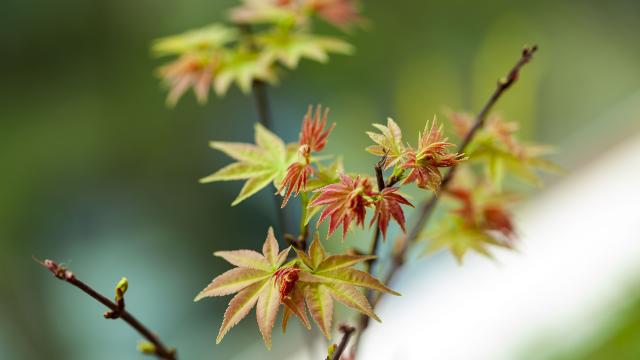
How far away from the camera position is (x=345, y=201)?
1.60ft

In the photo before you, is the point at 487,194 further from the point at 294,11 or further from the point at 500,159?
the point at 294,11

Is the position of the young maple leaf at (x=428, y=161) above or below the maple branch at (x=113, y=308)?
above

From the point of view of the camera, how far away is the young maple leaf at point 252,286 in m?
0.49

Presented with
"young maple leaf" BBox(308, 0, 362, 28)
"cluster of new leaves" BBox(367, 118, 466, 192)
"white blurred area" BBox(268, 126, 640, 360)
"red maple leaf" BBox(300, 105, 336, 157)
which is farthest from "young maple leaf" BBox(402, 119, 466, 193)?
"white blurred area" BBox(268, 126, 640, 360)

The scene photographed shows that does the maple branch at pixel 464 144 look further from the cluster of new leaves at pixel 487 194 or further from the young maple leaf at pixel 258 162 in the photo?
the young maple leaf at pixel 258 162

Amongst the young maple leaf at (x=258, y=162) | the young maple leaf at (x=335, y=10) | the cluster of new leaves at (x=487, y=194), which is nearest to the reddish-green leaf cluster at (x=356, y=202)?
the young maple leaf at (x=258, y=162)

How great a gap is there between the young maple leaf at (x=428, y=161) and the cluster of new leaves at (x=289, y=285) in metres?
0.08

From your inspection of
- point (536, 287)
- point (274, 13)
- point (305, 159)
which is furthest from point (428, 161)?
point (536, 287)

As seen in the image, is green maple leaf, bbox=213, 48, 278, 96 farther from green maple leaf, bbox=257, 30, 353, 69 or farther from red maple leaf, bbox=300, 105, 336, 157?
red maple leaf, bbox=300, 105, 336, 157

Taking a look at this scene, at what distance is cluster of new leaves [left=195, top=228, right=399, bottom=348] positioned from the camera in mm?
494

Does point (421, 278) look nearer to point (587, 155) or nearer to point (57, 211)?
point (587, 155)

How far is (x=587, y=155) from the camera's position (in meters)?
2.01

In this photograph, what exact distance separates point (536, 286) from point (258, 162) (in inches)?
44.7

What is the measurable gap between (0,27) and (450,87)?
157 cm
